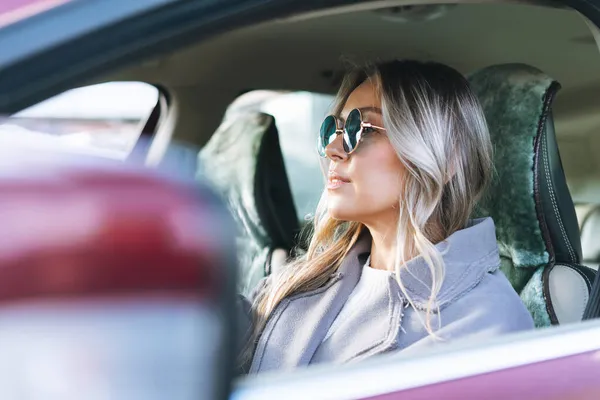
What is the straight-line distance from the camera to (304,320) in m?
2.04

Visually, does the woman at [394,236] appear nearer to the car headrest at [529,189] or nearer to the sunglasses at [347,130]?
the sunglasses at [347,130]

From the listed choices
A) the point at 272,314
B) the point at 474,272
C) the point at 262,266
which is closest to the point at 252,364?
the point at 272,314

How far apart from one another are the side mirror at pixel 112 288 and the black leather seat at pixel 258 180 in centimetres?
254

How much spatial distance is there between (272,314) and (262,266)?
43.0 inches

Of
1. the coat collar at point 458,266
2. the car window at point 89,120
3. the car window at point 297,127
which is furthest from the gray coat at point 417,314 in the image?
the car window at point 297,127

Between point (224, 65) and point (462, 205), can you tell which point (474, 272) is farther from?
point (224, 65)

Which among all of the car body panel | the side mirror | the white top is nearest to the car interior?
the white top

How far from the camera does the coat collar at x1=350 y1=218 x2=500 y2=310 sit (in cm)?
182

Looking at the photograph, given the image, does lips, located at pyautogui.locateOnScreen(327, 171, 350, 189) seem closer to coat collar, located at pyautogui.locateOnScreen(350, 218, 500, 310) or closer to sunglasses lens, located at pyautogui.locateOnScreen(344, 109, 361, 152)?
sunglasses lens, located at pyautogui.locateOnScreen(344, 109, 361, 152)

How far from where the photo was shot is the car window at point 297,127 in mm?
3365

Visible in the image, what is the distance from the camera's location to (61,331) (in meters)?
0.61

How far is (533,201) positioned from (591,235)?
33.2 inches

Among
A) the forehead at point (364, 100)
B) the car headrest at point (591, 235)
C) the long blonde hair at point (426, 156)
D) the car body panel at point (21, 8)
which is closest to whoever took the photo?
the car body panel at point (21, 8)

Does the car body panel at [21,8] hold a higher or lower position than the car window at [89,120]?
higher
